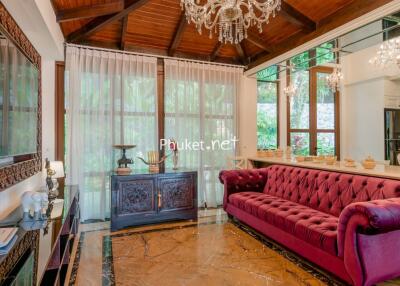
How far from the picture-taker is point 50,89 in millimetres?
3666

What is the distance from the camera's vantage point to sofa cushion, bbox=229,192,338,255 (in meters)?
2.38

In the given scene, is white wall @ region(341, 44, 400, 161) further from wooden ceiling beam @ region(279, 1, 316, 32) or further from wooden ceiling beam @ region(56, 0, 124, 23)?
wooden ceiling beam @ region(56, 0, 124, 23)

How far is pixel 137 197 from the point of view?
373 centimetres

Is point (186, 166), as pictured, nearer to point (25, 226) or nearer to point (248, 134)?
point (248, 134)

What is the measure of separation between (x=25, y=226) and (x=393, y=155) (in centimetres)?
690

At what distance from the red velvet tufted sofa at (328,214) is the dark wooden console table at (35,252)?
2152 millimetres

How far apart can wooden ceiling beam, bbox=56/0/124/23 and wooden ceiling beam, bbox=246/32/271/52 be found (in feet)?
6.95

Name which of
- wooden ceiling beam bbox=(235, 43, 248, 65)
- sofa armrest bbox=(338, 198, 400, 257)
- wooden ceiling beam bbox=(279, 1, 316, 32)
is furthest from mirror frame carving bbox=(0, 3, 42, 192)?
wooden ceiling beam bbox=(235, 43, 248, 65)

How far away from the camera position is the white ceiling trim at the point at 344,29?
2.67 meters

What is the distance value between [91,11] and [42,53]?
2.85 feet

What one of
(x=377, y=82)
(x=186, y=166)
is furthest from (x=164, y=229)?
(x=377, y=82)

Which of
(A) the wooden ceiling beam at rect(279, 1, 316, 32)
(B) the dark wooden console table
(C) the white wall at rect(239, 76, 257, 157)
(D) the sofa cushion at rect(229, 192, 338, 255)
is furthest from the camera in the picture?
(C) the white wall at rect(239, 76, 257, 157)

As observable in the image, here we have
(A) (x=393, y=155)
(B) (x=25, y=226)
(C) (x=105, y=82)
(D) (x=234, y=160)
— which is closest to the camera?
(B) (x=25, y=226)

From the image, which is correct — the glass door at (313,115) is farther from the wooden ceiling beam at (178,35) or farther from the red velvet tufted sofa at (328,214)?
the wooden ceiling beam at (178,35)
